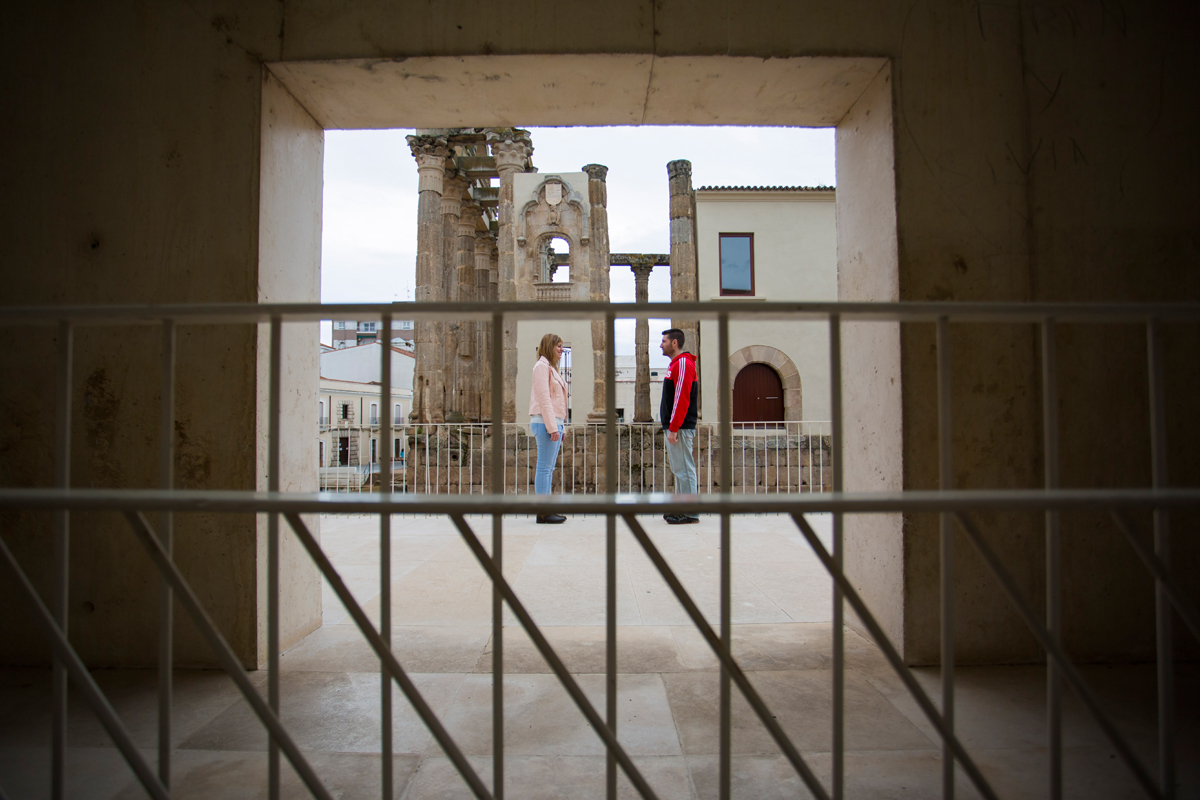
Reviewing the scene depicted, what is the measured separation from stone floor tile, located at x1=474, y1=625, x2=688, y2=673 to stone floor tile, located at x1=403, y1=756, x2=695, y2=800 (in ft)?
2.19

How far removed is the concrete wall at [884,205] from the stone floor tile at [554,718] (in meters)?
1.28

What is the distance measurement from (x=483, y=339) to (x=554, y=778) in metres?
19.4

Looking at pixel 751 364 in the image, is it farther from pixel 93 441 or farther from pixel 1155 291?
pixel 93 441

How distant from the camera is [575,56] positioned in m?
2.86

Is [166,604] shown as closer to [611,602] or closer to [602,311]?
[611,602]

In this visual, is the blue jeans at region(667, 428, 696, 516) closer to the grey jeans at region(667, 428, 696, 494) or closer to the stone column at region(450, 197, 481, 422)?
the grey jeans at region(667, 428, 696, 494)

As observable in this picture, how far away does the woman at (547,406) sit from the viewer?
5.79 meters

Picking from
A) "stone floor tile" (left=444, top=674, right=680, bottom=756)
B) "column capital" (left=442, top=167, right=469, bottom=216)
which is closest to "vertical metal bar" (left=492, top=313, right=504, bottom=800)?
"stone floor tile" (left=444, top=674, right=680, bottom=756)

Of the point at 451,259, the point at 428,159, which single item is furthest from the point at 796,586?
the point at 451,259

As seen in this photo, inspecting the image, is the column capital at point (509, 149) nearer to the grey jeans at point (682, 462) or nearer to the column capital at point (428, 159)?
the column capital at point (428, 159)

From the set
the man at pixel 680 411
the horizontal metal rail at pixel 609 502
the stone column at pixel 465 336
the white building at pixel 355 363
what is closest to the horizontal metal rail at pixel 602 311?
the horizontal metal rail at pixel 609 502

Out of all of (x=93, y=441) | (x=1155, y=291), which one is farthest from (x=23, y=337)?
(x=1155, y=291)

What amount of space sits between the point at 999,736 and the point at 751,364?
1630cm

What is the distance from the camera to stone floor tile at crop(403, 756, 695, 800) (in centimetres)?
174
